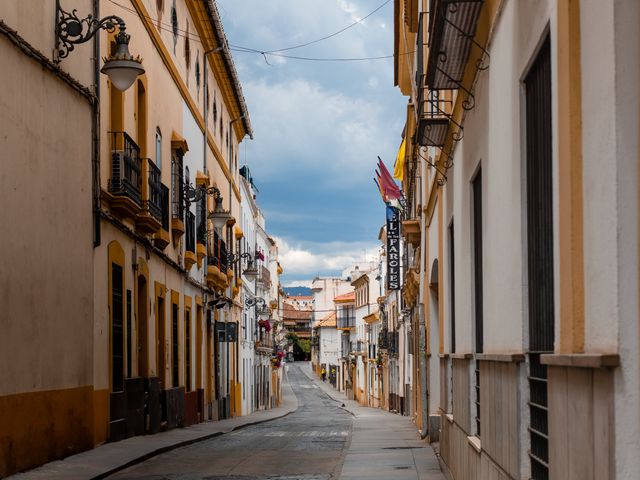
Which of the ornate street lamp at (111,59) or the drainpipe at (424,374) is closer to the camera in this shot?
the ornate street lamp at (111,59)

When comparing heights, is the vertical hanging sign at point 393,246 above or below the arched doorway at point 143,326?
above

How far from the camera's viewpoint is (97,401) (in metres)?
16.7

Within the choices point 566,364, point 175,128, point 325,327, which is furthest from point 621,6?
point 325,327

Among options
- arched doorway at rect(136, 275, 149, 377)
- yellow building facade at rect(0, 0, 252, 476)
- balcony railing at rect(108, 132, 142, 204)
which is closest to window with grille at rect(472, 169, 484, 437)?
yellow building facade at rect(0, 0, 252, 476)

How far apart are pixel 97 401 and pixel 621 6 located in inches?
545

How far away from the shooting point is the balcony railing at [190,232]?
90.0 ft

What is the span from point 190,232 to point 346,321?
7260 cm

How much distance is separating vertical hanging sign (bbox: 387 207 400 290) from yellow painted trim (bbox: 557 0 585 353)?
3547 centimetres

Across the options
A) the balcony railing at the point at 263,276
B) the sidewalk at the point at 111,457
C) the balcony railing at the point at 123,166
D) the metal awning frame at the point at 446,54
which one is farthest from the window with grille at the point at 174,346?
the balcony railing at the point at 263,276

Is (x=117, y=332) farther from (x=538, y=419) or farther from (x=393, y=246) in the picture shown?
(x=393, y=246)

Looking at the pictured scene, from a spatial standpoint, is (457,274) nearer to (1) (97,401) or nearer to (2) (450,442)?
(2) (450,442)

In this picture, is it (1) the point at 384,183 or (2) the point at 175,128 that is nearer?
(2) the point at 175,128

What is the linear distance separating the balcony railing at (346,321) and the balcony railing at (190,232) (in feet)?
224

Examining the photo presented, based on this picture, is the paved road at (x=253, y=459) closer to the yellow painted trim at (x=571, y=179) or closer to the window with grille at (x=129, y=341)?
the window with grille at (x=129, y=341)
